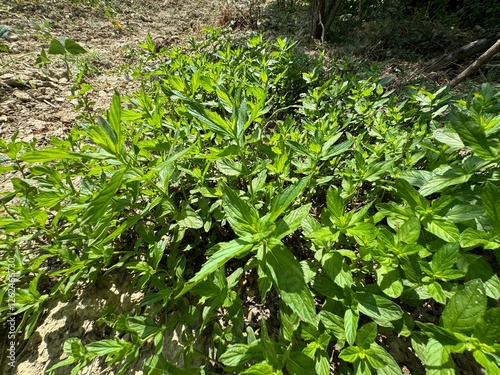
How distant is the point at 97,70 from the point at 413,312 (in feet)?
15.8

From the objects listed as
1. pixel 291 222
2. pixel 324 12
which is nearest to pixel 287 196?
pixel 291 222

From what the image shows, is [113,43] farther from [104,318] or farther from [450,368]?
[450,368]

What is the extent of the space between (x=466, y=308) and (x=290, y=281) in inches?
22.3

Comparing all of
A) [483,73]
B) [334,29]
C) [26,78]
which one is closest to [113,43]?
[26,78]

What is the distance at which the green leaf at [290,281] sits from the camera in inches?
31.6

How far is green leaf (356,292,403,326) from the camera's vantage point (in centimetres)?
95

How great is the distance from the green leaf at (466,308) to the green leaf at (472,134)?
18.9 inches

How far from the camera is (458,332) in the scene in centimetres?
85

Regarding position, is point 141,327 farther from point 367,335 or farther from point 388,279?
point 388,279

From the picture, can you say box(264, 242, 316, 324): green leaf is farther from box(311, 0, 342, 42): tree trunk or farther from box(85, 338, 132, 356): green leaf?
box(311, 0, 342, 42): tree trunk

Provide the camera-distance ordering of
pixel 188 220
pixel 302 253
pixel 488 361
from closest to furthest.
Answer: pixel 488 361 → pixel 188 220 → pixel 302 253

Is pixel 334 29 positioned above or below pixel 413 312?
above

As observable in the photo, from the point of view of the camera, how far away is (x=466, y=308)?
2.70ft

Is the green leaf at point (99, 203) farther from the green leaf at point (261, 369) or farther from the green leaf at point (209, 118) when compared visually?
the green leaf at point (261, 369)
